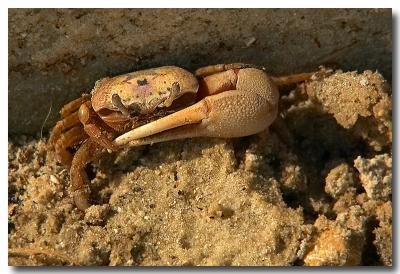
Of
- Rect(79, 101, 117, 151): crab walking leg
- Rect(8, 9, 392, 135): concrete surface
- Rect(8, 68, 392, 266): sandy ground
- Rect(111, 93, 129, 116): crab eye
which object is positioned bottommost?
Rect(8, 68, 392, 266): sandy ground

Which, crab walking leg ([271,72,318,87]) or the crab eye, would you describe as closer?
the crab eye

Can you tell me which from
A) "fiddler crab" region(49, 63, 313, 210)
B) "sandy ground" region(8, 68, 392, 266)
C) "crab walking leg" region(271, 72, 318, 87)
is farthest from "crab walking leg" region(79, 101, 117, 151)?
"crab walking leg" region(271, 72, 318, 87)

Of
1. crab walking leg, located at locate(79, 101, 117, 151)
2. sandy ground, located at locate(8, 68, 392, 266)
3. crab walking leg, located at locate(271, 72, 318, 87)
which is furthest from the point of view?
crab walking leg, located at locate(271, 72, 318, 87)

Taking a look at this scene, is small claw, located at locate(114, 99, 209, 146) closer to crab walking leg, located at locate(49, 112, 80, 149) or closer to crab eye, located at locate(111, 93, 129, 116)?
crab eye, located at locate(111, 93, 129, 116)

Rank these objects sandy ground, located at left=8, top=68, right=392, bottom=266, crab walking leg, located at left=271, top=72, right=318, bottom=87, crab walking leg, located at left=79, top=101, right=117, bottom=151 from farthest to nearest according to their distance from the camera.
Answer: crab walking leg, located at left=271, top=72, right=318, bottom=87, crab walking leg, located at left=79, top=101, right=117, bottom=151, sandy ground, located at left=8, top=68, right=392, bottom=266

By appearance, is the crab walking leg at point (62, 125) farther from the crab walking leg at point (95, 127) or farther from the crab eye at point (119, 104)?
the crab eye at point (119, 104)

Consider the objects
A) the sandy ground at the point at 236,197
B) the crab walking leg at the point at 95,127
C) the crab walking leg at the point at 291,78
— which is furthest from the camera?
the crab walking leg at the point at 291,78

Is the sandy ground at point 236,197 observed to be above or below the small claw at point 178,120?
below

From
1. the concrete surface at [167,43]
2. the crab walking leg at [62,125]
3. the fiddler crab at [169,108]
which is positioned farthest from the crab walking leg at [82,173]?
the concrete surface at [167,43]
